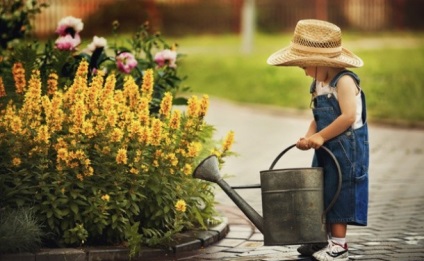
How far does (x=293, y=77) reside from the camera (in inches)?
690

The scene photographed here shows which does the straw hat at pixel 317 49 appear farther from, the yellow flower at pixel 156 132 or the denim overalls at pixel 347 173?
the yellow flower at pixel 156 132

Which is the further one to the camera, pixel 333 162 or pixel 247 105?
pixel 247 105

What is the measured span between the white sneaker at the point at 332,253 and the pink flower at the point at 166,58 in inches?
81.5

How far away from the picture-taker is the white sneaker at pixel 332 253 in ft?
19.0

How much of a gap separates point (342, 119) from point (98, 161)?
4.58 feet

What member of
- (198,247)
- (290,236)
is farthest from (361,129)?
(198,247)

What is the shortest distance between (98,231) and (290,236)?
3.57ft

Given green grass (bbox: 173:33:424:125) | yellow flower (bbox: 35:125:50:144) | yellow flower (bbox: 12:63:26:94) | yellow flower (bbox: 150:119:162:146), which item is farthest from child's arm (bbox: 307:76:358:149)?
green grass (bbox: 173:33:424:125)

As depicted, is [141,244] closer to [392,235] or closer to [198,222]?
[198,222]

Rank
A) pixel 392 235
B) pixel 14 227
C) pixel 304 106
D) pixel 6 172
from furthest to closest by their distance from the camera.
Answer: pixel 304 106 → pixel 392 235 → pixel 6 172 → pixel 14 227

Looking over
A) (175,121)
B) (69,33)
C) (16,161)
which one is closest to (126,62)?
(69,33)

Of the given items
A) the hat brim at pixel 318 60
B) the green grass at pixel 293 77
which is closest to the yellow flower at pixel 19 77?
the hat brim at pixel 318 60

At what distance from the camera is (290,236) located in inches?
220

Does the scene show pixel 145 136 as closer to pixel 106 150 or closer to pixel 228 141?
pixel 106 150
